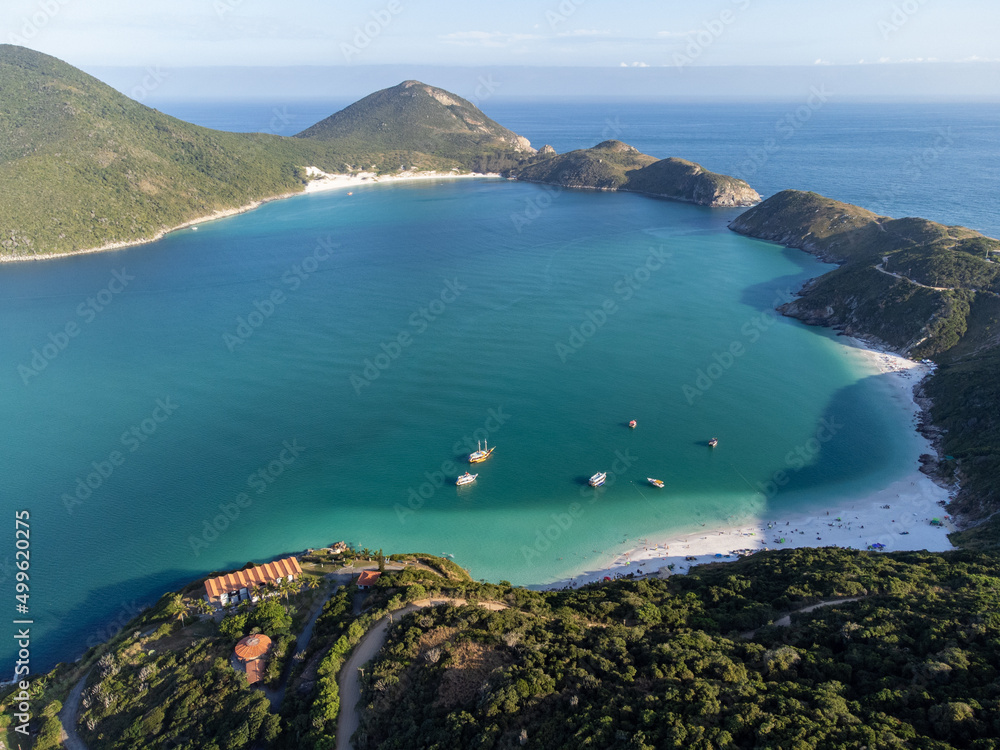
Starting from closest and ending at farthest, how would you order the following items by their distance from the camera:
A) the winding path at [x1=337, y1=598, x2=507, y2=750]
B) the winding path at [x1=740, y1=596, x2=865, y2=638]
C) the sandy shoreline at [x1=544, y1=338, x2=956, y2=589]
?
the winding path at [x1=337, y1=598, x2=507, y2=750]
the winding path at [x1=740, y1=596, x2=865, y2=638]
the sandy shoreline at [x1=544, y1=338, x2=956, y2=589]

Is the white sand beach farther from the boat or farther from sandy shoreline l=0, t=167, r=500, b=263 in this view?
the boat

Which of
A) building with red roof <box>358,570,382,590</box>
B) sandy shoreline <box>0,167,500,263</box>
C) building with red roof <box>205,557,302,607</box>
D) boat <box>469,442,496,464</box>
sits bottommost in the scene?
boat <box>469,442,496,464</box>

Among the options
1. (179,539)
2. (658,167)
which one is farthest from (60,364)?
(658,167)

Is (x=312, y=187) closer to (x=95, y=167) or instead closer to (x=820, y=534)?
(x=95, y=167)

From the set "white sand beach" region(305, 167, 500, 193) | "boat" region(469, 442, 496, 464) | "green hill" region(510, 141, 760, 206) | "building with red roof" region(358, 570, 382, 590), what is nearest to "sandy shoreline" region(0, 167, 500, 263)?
"white sand beach" region(305, 167, 500, 193)

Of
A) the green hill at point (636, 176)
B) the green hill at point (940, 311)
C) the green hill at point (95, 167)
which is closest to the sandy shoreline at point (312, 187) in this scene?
the green hill at point (95, 167)

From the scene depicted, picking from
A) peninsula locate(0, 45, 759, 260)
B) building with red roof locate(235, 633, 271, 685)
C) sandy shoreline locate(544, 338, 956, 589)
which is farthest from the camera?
peninsula locate(0, 45, 759, 260)

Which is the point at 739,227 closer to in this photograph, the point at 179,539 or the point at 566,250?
the point at 566,250

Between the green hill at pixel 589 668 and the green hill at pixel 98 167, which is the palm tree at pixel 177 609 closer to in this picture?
the green hill at pixel 589 668
